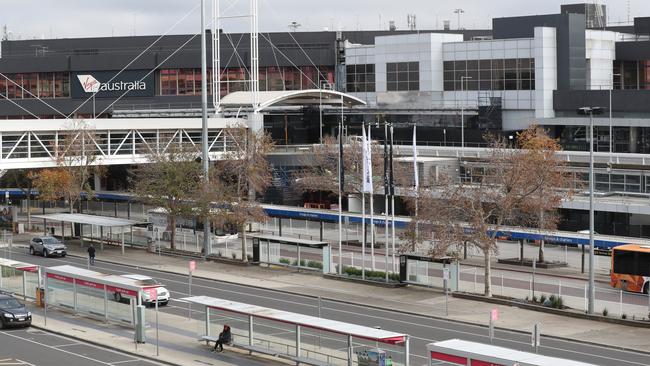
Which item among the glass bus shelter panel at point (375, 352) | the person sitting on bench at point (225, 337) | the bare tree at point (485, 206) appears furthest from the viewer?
the bare tree at point (485, 206)

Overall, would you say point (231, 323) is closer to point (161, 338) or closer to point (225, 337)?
point (225, 337)

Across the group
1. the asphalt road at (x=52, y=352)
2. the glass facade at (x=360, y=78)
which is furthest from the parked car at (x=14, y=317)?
the glass facade at (x=360, y=78)

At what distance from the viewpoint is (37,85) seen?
429ft

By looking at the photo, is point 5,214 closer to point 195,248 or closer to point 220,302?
point 195,248

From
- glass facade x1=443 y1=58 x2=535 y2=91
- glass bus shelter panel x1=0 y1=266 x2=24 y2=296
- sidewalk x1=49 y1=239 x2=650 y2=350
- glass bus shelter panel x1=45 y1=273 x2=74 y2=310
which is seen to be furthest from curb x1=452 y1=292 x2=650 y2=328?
glass facade x1=443 y1=58 x2=535 y2=91

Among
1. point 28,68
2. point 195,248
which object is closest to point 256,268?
point 195,248

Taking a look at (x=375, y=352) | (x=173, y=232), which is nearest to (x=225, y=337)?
(x=375, y=352)

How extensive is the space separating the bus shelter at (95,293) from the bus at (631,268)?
71.8 ft

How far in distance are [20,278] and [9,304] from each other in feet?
20.3

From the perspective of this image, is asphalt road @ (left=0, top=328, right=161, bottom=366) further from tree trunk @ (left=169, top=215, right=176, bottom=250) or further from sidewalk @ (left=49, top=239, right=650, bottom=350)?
tree trunk @ (left=169, top=215, right=176, bottom=250)

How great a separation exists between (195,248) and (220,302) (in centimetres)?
3188

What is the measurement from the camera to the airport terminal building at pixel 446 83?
8975cm

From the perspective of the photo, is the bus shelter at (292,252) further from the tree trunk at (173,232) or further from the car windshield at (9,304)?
the car windshield at (9,304)

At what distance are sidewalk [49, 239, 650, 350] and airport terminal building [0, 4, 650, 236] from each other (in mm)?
21018
